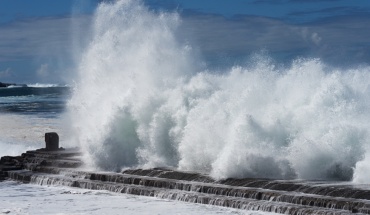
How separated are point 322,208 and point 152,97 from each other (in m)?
9.63

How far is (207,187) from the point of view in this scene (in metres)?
17.1

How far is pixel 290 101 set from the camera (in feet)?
69.1

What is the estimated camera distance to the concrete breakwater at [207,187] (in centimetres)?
1472

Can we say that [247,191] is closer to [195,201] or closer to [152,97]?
[195,201]

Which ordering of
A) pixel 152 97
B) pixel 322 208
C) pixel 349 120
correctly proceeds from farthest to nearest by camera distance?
pixel 152 97 → pixel 349 120 → pixel 322 208

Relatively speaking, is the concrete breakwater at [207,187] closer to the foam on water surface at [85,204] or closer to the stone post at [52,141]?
the foam on water surface at [85,204]

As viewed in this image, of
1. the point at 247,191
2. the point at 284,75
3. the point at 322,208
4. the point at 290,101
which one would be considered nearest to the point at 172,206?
the point at 247,191

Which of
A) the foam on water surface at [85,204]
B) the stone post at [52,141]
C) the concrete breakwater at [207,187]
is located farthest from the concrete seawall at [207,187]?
the stone post at [52,141]

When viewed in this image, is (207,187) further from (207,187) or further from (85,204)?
(85,204)

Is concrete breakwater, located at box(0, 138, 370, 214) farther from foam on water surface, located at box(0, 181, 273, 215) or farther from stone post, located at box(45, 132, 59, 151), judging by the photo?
stone post, located at box(45, 132, 59, 151)

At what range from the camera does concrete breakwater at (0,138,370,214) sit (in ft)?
48.3

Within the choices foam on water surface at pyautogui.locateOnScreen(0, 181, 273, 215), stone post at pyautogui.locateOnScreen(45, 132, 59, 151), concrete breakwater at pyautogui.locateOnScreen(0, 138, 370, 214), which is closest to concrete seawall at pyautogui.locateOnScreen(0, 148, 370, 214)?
concrete breakwater at pyautogui.locateOnScreen(0, 138, 370, 214)

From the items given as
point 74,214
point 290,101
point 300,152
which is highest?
point 290,101

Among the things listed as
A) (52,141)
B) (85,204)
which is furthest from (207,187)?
(52,141)
